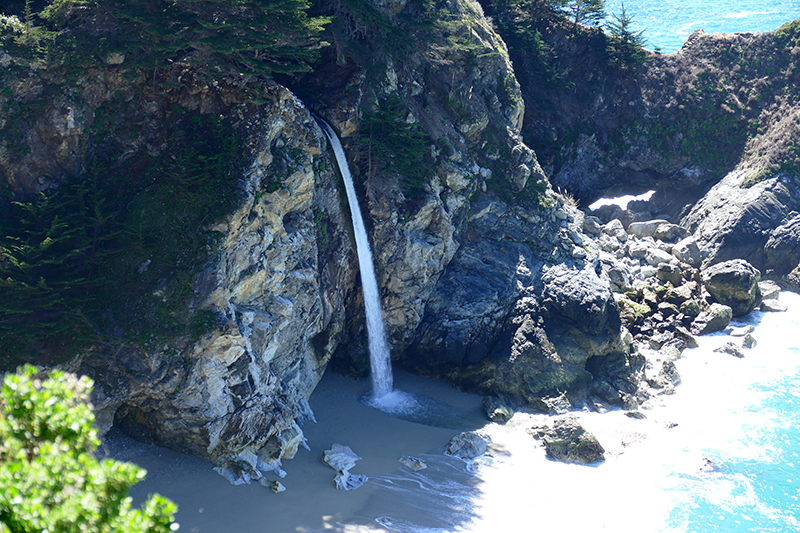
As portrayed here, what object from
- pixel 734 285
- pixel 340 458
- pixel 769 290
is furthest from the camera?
pixel 769 290

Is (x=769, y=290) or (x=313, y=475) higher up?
(x=769, y=290)

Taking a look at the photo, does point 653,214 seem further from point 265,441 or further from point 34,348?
point 34,348

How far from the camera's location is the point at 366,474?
1575cm

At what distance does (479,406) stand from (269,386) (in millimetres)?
7879

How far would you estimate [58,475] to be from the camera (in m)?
5.30

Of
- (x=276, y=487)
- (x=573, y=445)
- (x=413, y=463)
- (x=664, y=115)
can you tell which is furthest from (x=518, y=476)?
(x=664, y=115)

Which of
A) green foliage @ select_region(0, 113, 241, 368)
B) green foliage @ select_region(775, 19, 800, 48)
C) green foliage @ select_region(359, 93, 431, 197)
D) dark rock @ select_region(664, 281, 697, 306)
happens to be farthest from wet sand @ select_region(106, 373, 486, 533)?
green foliage @ select_region(775, 19, 800, 48)

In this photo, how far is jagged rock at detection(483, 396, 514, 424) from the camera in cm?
1889

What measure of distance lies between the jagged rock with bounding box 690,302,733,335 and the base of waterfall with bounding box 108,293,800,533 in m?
4.02

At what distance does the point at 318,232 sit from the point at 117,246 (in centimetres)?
591

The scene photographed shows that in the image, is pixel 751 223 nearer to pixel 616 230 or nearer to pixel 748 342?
pixel 616 230

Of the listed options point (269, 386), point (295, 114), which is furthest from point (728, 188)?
point (269, 386)

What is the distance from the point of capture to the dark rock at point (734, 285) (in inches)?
1019

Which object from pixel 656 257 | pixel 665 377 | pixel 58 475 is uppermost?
pixel 656 257
